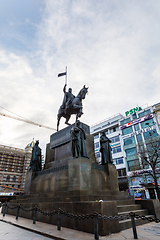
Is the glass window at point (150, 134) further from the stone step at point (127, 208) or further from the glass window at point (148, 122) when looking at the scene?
the stone step at point (127, 208)

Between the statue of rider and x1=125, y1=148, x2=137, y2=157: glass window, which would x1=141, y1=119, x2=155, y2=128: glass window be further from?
the statue of rider

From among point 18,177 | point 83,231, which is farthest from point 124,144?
point 18,177

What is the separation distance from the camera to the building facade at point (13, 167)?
86.4m

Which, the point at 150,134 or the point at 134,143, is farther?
the point at 134,143

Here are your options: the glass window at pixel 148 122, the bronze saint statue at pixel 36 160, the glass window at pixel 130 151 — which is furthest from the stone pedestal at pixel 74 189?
the glass window at pixel 148 122

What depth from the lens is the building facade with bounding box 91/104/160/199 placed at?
37.1 m

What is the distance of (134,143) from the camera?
4281cm

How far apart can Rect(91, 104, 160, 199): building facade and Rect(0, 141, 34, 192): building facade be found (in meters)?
65.3

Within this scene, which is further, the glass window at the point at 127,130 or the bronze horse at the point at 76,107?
the glass window at the point at 127,130

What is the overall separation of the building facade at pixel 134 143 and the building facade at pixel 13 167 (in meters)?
65.3

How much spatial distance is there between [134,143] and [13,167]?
77899mm

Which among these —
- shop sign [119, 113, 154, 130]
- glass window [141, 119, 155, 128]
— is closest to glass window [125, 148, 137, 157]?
glass window [141, 119, 155, 128]

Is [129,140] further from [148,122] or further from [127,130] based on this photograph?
[148,122]

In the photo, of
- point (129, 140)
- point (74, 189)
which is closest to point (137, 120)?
point (129, 140)
